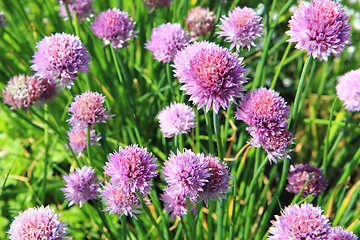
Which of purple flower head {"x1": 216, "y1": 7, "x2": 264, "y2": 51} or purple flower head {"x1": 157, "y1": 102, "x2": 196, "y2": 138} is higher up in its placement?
purple flower head {"x1": 216, "y1": 7, "x2": 264, "y2": 51}

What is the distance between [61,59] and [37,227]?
511 mm

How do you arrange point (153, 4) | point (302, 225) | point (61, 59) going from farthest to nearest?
point (153, 4) → point (61, 59) → point (302, 225)

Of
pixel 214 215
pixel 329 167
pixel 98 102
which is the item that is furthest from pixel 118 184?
pixel 329 167

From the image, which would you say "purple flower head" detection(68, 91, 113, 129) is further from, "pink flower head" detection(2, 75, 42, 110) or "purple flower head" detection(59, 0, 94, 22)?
"purple flower head" detection(59, 0, 94, 22)

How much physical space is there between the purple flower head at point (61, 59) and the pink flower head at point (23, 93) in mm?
124

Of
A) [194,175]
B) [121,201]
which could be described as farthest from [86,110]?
[194,175]

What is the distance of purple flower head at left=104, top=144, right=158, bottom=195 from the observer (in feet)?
2.79

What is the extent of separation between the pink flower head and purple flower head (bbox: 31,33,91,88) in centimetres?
12

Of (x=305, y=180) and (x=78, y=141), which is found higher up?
(x=78, y=141)

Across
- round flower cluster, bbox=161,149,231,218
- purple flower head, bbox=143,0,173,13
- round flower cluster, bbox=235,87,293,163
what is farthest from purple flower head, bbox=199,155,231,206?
purple flower head, bbox=143,0,173,13

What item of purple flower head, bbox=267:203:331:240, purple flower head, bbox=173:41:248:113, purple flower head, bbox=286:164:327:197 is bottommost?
purple flower head, bbox=267:203:331:240

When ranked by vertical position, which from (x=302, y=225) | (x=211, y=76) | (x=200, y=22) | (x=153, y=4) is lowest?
(x=302, y=225)

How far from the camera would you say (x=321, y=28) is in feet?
3.10

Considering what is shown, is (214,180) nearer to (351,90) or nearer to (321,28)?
(321,28)
